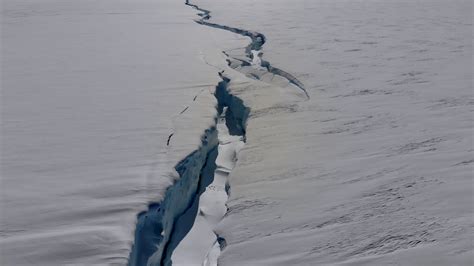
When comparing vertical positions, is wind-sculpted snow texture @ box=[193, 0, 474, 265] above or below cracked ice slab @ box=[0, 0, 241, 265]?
above

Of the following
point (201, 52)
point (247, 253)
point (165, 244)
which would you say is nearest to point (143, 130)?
point (165, 244)

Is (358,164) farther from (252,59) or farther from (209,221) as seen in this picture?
(252,59)

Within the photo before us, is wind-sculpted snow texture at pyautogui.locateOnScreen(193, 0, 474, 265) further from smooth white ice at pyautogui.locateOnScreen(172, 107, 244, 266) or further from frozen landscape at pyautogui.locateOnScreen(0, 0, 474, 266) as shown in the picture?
smooth white ice at pyautogui.locateOnScreen(172, 107, 244, 266)

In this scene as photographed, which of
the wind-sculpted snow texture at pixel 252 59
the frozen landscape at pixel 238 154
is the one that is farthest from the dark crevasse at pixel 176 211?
the wind-sculpted snow texture at pixel 252 59

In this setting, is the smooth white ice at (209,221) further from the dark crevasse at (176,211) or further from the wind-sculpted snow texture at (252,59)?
the wind-sculpted snow texture at (252,59)

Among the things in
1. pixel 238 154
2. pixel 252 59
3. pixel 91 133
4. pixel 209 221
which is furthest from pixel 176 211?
pixel 252 59

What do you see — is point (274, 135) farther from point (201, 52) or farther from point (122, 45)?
point (122, 45)

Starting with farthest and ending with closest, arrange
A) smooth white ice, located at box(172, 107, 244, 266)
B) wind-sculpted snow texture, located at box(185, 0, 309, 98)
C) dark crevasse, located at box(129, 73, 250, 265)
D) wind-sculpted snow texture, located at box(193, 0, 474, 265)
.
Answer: wind-sculpted snow texture, located at box(185, 0, 309, 98) < smooth white ice, located at box(172, 107, 244, 266) < dark crevasse, located at box(129, 73, 250, 265) < wind-sculpted snow texture, located at box(193, 0, 474, 265)

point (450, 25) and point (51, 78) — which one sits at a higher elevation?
point (450, 25)

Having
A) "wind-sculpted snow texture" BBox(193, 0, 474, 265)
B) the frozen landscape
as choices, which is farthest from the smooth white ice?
"wind-sculpted snow texture" BBox(193, 0, 474, 265)
